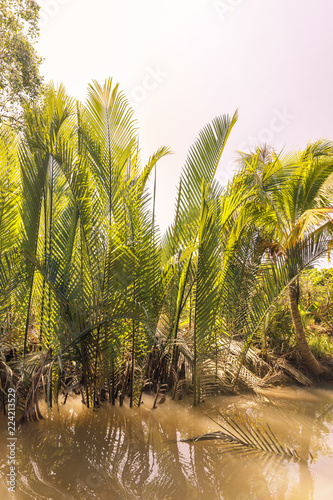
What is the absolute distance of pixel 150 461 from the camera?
2.59 metres

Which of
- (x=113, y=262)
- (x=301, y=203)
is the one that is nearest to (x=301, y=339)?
(x=301, y=203)

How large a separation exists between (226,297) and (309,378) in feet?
10.1

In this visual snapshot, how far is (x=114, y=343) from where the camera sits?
10.1ft

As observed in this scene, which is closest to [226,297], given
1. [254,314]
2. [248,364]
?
[254,314]

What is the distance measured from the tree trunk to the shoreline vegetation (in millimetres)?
1794

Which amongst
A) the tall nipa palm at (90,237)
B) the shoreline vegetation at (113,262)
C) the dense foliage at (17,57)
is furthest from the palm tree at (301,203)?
the dense foliage at (17,57)

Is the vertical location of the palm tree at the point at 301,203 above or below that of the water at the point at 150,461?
above

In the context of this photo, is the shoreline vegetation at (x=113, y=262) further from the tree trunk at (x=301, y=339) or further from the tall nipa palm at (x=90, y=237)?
the tree trunk at (x=301, y=339)

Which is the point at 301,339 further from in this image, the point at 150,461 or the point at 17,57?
the point at 17,57

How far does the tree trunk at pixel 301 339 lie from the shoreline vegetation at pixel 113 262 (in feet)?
5.89

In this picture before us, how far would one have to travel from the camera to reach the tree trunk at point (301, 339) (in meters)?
5.86

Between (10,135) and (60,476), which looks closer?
(60,476)

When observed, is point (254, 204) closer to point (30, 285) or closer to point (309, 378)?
point (30, 285)

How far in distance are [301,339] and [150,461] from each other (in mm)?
4096
